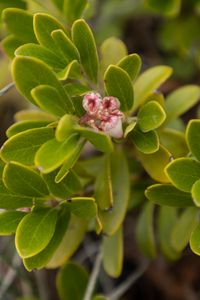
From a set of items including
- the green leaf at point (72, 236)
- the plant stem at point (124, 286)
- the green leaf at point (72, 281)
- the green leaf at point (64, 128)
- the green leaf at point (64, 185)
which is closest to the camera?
the green leaf at point (64, 128)

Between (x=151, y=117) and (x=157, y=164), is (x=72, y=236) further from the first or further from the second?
(x=151, y=117)

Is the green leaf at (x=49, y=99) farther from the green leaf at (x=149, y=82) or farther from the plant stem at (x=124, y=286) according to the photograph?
the plant stem at (x=124, y=286)

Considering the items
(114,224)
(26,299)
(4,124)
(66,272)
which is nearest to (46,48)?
(114,224)

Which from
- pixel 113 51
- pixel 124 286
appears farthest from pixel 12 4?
pixel 124 286

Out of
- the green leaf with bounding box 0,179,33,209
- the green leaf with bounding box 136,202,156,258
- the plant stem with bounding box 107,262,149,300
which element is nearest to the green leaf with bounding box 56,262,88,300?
the plant stem with bounding box 107,262,149,300

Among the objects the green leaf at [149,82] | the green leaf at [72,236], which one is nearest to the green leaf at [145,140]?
the green leaf at [149,82]

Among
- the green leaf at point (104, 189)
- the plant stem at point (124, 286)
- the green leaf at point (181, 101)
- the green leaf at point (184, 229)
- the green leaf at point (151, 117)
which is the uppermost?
the green leaf at point (151, 117)

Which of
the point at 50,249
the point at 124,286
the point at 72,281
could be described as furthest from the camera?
the point at 124,286
